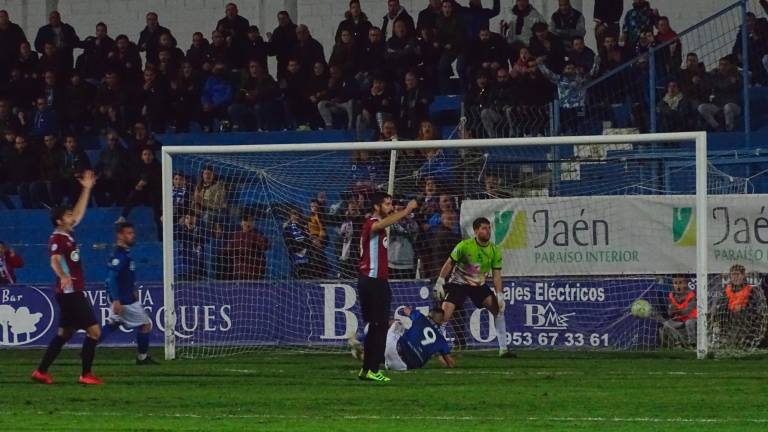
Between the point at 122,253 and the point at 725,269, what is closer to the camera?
the point at 122,253

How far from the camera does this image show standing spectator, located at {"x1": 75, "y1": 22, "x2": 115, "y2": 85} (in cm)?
2717

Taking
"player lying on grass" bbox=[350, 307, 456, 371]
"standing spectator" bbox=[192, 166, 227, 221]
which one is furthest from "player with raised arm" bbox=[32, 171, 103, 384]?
"standing spectator" bbox=[192, 166, 227, 221]

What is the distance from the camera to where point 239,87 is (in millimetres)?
25891

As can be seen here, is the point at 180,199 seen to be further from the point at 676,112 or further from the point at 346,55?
the point at 676,112

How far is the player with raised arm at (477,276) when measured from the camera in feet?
61.6

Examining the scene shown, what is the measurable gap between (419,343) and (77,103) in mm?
12253

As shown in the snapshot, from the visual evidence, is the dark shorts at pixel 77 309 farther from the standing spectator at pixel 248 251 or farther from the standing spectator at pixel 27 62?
the standing spectator at pixel 27 62

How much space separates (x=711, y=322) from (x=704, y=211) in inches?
57.8

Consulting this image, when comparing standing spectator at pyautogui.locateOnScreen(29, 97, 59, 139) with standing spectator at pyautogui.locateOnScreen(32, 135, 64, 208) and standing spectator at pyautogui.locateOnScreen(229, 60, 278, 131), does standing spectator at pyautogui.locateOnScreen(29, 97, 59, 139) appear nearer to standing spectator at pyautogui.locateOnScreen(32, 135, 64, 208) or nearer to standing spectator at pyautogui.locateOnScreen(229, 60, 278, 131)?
standing spectator at pyautogui.locateOnScreen(32, 135, 64, 208)

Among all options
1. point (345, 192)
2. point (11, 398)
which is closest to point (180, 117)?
point (345, 192)

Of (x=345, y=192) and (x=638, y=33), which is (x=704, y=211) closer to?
(x=345, y=192)

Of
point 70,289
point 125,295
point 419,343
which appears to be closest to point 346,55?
point 125,295

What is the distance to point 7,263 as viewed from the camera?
23.0 metres

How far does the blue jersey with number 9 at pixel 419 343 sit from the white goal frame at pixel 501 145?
10.9ft
